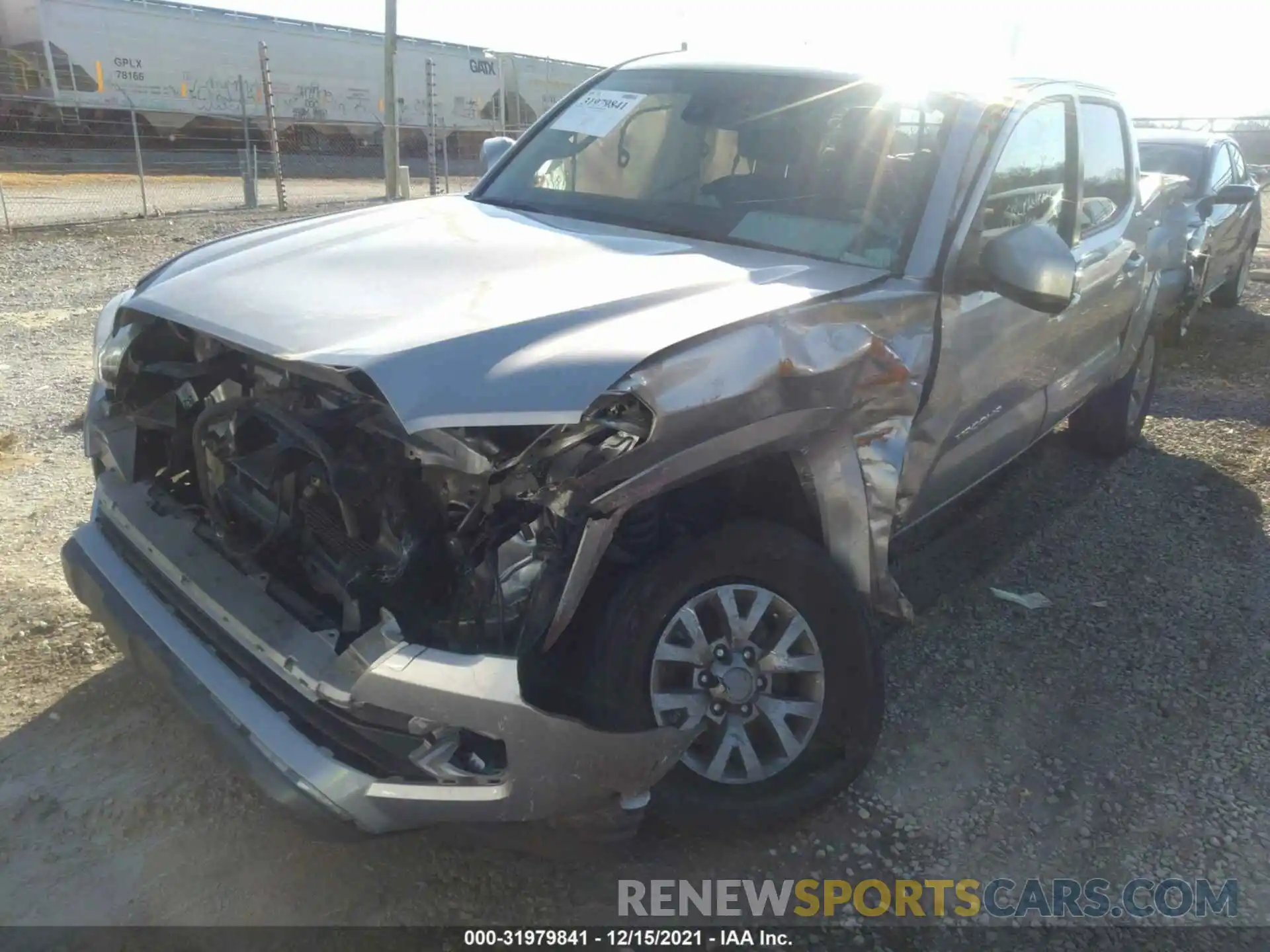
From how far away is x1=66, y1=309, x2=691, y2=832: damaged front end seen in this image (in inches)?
79.0

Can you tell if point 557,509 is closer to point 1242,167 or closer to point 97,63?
point 1242,167

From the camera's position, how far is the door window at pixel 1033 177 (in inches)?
126

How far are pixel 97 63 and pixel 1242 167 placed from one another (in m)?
20.6

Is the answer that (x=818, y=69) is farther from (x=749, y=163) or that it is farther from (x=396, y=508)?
Result: (x=396, y=508)

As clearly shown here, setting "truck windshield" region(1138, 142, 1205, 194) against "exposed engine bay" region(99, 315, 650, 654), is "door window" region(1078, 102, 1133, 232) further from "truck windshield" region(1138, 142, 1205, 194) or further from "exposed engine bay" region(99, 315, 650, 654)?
"truck windshield" region(1138, 142, 1205, 194)

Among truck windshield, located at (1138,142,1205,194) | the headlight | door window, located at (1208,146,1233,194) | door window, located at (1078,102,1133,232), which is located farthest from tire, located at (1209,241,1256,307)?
the headlight

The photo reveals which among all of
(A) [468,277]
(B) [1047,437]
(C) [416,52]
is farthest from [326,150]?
(A) [468,277]

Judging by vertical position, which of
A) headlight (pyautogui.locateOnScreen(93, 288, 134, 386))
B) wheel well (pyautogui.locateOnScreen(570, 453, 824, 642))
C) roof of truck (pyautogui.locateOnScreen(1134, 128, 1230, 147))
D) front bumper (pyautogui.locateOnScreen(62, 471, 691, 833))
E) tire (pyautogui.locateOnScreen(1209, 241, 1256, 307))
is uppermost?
roof of truck (pyautogui.locateOnScreen(1134, 128, 1230, 147))

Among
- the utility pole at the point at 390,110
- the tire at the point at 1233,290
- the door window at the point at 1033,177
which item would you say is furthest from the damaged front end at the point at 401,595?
the utility pole at the point at 390,110

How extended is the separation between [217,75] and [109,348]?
2198cm

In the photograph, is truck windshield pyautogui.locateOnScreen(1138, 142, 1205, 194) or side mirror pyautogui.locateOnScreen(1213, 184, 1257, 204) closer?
side mirror pyautogui.locateOnScreen(1213, 184, 1257, 204)

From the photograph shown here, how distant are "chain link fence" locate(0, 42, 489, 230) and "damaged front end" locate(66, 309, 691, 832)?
1263 centimetres

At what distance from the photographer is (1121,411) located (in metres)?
5.34

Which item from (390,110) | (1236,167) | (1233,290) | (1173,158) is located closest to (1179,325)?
(1173,158)
